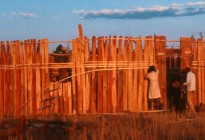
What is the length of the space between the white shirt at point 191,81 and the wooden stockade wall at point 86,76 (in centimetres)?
91

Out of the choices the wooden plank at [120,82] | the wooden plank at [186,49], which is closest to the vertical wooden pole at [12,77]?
the wooden plank at [120,82]

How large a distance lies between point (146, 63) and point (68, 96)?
288 cm

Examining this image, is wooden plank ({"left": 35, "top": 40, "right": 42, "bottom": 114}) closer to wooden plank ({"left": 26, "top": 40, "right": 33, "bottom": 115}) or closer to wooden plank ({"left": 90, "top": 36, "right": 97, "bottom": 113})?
wooden plank ({"left": 26, "top": 40, "right": 33, "bottom": 115})

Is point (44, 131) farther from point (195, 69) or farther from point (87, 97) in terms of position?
point (195, 69)

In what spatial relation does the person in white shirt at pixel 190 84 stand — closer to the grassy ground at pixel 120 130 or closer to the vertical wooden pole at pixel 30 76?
the grassy ground at pixel 120 130

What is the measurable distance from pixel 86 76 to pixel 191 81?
3541 millimetres

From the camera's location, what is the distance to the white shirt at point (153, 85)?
700 inches

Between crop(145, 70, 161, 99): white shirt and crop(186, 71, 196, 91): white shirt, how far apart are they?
3.43 feet

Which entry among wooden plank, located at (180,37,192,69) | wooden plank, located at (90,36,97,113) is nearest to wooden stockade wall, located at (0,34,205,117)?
wooden plank, located at (90,36,97,113)

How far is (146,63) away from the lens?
18281 mm

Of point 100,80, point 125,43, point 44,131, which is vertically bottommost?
point 44,131

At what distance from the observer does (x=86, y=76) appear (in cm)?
1789

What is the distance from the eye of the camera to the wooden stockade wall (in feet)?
58.6

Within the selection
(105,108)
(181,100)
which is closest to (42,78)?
(105,108)
